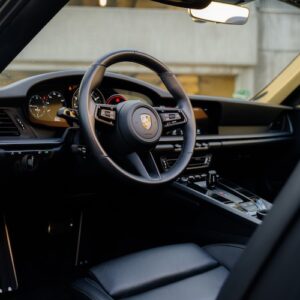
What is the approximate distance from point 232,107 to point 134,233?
994mm

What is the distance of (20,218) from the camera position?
7.53 ft

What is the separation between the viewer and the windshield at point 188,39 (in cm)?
737

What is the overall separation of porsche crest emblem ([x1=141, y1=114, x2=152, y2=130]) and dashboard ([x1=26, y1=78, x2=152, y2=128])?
29 cm

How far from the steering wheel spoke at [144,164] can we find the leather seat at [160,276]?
0.28 metres

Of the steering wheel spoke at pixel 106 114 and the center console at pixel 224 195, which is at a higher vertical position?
the steering wheel spoke at pixel 106 114

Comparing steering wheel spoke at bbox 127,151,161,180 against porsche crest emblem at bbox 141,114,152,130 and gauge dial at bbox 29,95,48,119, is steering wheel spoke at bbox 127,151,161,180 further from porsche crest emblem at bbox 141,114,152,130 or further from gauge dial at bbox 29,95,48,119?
gauge dial at bbox 29,95,48,119

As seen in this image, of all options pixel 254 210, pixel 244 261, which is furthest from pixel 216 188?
pixel 244 261

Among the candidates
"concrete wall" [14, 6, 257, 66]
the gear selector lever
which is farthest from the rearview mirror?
"concrete wall" [14, 6, 257, 66]

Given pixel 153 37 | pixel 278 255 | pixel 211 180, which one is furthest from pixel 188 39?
pixel 278 255

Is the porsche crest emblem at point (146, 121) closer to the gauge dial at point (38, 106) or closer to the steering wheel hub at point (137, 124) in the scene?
the steering wheel hub at point (137, 124)

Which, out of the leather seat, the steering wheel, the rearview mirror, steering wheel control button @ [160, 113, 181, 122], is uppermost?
A: the rearview mirror

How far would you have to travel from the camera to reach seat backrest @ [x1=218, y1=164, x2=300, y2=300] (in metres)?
0.74

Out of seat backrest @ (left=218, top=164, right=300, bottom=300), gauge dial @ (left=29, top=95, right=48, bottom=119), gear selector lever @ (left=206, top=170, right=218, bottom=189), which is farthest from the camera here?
gear selector lever @ (left=206, top=170, right=218, bottom=189)

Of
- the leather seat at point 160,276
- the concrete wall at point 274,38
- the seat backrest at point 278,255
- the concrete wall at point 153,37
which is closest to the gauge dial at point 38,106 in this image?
the leather seat at point 160,276
